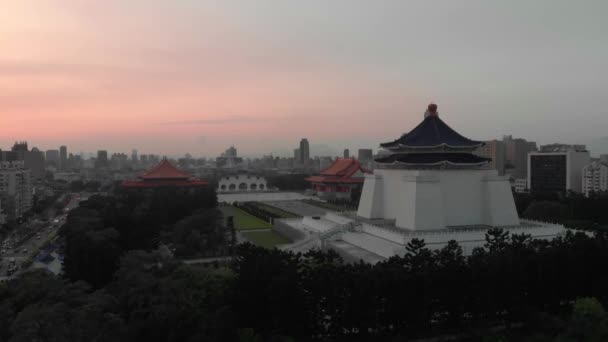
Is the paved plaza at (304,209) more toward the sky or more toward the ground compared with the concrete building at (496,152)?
more toward the ground

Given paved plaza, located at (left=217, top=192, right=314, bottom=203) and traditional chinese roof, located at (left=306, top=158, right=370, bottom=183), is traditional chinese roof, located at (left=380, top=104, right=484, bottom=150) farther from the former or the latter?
paved plaza, located at (left=217, top=192, right=314, bottom=203)

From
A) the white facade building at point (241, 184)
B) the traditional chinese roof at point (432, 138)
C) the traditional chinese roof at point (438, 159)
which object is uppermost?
the traditional chinese roof at point (432, 138)

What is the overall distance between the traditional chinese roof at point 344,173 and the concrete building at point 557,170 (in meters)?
19.1

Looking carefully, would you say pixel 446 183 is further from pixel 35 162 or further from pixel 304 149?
pixel 304 149

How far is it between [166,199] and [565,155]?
144ft

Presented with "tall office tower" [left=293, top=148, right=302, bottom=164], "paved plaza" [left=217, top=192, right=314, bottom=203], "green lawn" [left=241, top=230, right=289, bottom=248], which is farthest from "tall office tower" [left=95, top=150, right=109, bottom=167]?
"green lawn" [left=241, top=230, right=289, bottom=248]

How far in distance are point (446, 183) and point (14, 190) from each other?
1535 inches

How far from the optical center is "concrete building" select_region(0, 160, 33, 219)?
36469mm

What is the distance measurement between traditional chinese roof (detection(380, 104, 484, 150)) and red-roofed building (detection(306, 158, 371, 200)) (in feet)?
91.6

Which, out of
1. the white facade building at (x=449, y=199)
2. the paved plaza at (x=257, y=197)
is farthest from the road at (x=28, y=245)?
the paved plaza at (x=257, y=197)

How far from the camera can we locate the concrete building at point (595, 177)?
46.1m

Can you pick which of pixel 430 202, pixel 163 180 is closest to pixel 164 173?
pixel 163 180

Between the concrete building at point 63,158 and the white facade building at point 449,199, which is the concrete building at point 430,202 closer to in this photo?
the white facade building at point 449,199

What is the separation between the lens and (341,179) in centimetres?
5197
